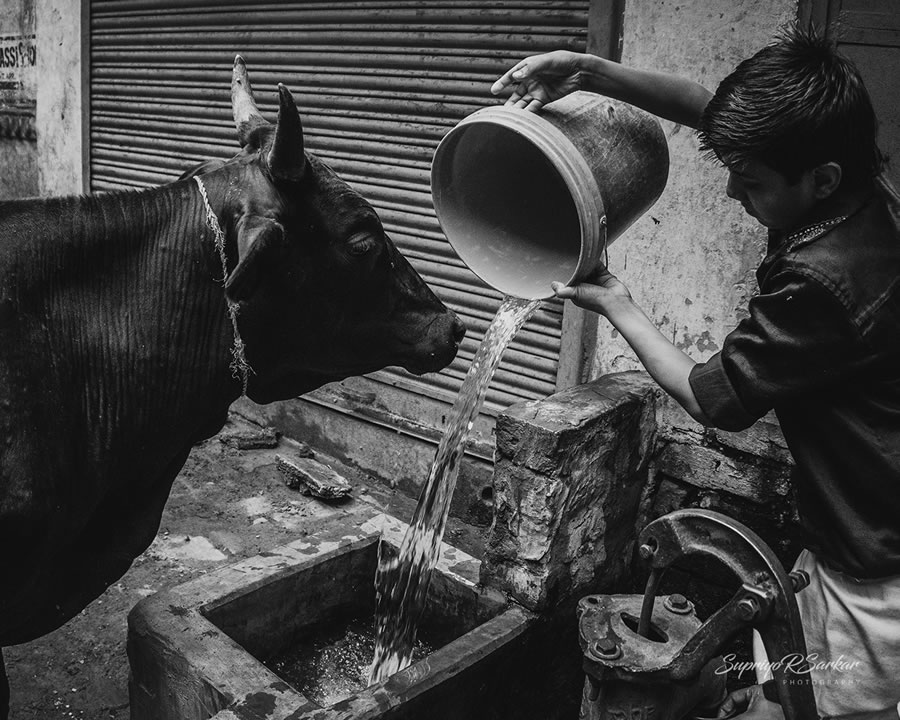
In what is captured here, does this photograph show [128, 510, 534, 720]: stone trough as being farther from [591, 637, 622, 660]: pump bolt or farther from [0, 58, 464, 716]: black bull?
[591, 637, 622, 660]: pump bolt

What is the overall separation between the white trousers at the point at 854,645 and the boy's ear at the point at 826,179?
2.82 ft

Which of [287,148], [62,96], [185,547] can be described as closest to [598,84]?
[287,148]

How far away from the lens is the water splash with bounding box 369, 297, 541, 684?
3.06 meters

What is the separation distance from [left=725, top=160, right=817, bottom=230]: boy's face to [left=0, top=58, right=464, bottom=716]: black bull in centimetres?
102

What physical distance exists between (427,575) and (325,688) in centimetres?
53

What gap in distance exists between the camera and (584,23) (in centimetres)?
394

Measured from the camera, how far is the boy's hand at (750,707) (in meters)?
2.00

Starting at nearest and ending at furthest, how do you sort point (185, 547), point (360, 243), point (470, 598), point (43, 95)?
1. point (360, 243)
2. point (470, 598)
3. point (185, 547)
4. point (43, 95)

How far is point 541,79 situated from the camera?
2.51 metres

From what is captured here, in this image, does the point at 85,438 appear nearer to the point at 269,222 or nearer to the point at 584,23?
the point at 269,222

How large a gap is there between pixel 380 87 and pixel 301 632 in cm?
297

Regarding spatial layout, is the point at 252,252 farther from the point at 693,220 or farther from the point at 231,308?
the point at 693,220

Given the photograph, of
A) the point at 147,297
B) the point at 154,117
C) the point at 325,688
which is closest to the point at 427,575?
the point at 325,688

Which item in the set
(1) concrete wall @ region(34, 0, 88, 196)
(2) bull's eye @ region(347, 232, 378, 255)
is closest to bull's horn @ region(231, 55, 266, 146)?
(2) bull's eye @ region(347, 232, 378, 255)
